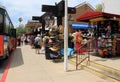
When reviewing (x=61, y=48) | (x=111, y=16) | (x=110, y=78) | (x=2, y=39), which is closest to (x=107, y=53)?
(x=111, y=16)

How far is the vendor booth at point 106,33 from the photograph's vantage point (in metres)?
14.3

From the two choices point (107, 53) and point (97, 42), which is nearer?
point (107, 53)

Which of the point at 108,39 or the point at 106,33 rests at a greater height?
the point at 106,33

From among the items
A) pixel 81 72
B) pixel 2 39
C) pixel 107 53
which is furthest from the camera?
pixel 107 53

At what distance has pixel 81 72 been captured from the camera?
1138 centimetres

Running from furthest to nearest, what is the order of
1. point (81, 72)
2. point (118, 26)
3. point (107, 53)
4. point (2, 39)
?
point (118, 26) < point (107, 53) < point (2, 39) < point (81, 72)

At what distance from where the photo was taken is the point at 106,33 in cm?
1486

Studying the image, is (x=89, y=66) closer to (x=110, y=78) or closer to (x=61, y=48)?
(x=110, y=78)

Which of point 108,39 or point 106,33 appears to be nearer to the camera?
point 108,39

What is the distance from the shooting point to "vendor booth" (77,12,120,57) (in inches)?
564

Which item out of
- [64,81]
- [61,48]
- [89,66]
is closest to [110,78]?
[64,81]

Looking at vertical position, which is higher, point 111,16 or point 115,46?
point 111,16

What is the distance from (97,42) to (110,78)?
595 centimetres

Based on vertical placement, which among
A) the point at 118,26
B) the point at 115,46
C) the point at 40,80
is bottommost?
the point at 40,80
